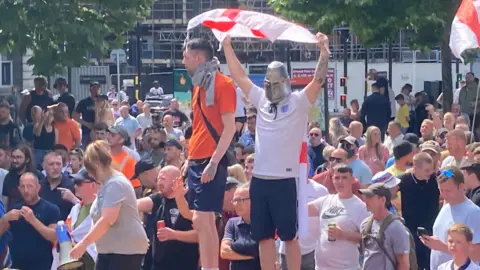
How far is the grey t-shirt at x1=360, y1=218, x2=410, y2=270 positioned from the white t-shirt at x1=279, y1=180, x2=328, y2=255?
2.53ft

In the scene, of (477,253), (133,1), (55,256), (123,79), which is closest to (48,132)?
(133,1)

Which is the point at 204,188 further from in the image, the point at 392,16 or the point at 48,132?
the point at 392,16

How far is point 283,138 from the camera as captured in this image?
28.3 feet

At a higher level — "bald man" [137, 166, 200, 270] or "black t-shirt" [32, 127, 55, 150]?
"black t-shirt" [32, 127, 55, 150]

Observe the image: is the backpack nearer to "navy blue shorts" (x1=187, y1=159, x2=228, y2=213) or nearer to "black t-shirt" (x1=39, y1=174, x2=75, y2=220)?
"navy blue shorts" (x1=187, y1=159, x2=228, y2=213)

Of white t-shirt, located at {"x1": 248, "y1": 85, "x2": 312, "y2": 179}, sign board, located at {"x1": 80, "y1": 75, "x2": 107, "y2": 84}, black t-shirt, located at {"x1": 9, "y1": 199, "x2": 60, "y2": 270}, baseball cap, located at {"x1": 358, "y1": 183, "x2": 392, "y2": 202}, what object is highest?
sign board, located at {"x1": 80, "y1": 75, "x2": 107, "y2": 84}

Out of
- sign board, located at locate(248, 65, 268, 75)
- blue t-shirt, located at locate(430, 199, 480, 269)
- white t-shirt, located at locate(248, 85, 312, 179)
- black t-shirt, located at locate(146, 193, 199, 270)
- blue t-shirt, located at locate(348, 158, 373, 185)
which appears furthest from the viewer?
sign board, located at locate(248, 65, 268, 75)

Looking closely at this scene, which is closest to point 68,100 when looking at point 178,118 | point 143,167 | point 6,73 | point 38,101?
point 38,101

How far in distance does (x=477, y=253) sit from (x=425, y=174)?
2738 millimetres

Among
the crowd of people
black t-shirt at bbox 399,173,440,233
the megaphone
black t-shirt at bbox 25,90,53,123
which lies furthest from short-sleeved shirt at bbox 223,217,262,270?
black t-shirt at bbox 25,90,53,123

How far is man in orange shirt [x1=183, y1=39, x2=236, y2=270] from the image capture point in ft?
29.2

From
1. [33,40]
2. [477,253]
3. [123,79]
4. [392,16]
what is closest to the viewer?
[477,253]

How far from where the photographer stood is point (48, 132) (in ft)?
55.7

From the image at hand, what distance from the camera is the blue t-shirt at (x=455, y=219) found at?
924 cm
